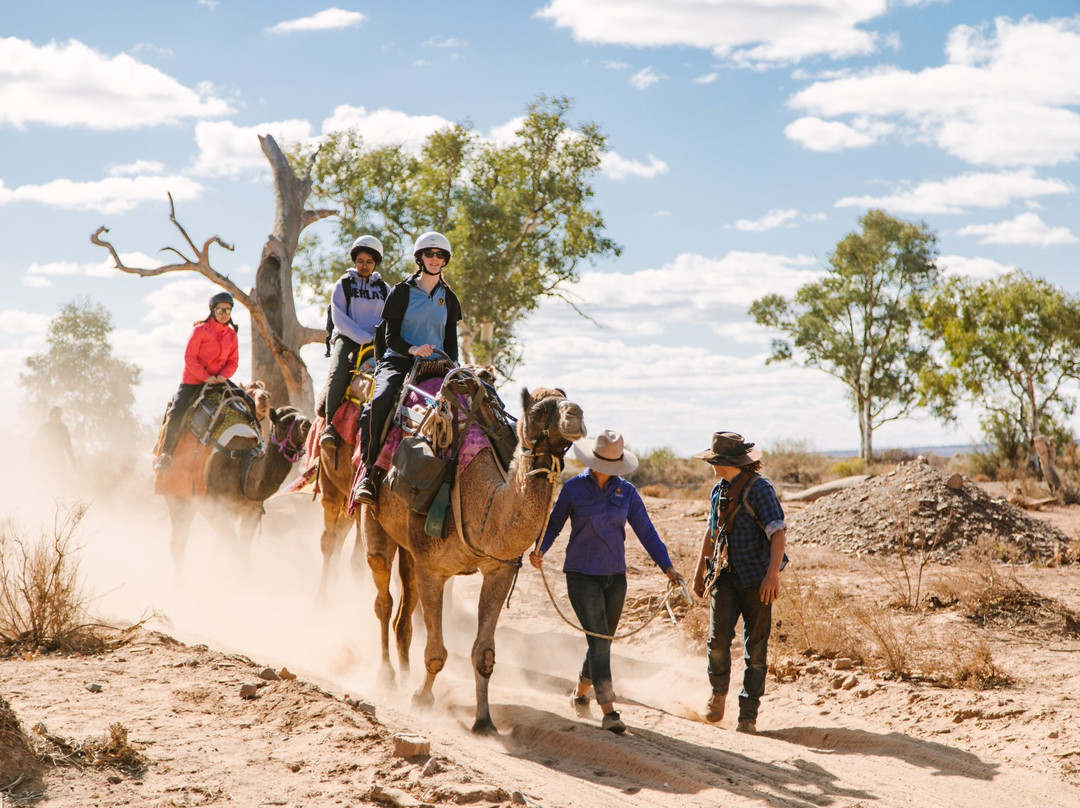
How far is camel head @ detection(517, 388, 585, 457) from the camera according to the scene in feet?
22.2

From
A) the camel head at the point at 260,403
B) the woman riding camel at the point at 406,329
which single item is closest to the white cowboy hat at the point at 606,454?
the woman riding camel at the point at 406,329

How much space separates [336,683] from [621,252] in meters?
29.8

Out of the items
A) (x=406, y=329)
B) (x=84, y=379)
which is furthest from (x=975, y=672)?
(x=84, y=379)

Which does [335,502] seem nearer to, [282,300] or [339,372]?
[339,372]

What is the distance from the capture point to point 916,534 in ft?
50.3

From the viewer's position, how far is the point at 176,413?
13703mm

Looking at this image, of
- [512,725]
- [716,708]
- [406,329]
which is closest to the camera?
[512,725]

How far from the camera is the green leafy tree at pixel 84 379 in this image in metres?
57.0

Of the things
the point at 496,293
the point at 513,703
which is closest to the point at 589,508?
the point at 513,703

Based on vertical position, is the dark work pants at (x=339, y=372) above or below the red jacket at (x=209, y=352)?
below

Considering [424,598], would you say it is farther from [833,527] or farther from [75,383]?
[75,383]

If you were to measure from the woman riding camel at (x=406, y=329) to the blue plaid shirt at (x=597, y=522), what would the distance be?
5.44 feet

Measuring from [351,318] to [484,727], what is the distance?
477cm

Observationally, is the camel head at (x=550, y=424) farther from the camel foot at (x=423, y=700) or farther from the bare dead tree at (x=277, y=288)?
the bare dead tree at (x=277, y=288)
